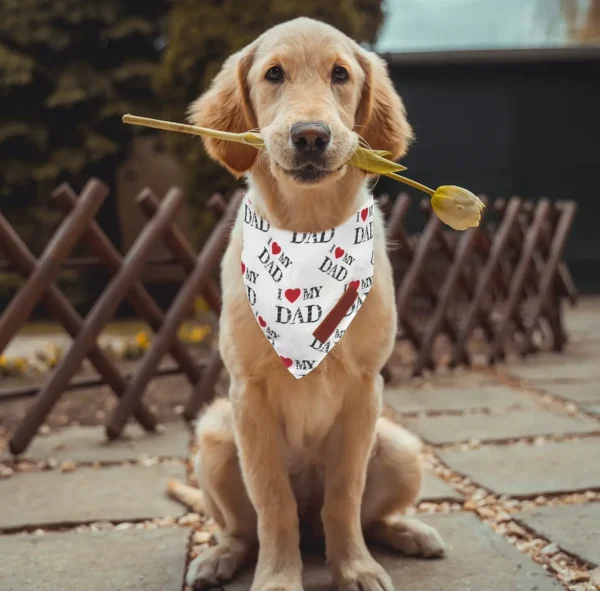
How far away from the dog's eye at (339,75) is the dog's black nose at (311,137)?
298 mm

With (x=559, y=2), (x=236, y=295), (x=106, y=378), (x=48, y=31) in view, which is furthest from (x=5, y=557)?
(x=559, y=2)

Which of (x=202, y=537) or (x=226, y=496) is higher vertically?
(x=226, y=496)

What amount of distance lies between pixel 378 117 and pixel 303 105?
41 centimetres

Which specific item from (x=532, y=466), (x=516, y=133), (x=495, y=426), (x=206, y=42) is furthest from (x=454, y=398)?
(x=516, y=133)

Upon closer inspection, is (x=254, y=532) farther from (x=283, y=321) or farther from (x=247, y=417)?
(x=283, y=321)

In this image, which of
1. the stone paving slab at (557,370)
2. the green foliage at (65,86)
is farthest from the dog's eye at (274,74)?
the green foliage at (65,86)

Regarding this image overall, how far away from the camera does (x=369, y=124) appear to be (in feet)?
7.00

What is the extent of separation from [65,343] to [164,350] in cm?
364

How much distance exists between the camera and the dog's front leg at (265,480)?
1944 millimetres

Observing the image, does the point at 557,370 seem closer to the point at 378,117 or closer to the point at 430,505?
the point at 430,505

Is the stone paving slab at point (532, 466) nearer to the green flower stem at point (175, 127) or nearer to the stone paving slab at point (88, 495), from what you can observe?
the stone paving slab at point (88, 495)

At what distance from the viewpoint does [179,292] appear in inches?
167

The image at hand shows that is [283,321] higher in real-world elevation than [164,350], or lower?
higher

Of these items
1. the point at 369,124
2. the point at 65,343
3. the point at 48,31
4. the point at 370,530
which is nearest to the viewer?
the point at 369,124
